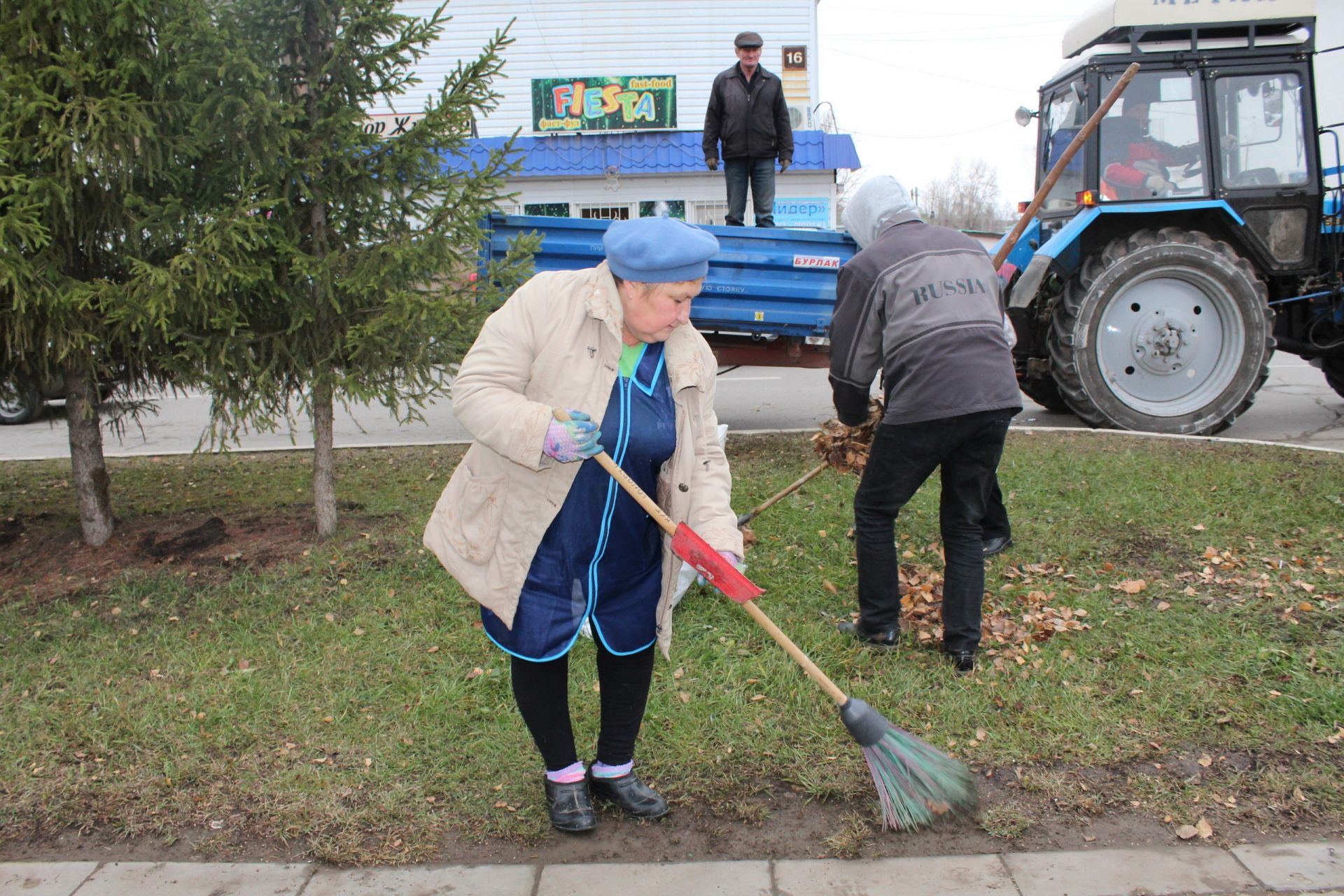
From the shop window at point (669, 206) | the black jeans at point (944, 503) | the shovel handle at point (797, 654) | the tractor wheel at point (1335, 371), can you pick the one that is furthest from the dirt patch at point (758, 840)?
the shop window at point (669, 206)

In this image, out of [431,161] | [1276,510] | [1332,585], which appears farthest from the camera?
[1276,510]

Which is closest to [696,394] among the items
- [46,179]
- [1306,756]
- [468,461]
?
[468,461]

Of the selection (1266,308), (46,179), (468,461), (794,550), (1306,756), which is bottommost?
(1306,756)

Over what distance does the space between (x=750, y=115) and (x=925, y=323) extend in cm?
514

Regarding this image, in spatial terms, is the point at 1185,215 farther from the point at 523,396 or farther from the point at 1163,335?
the point at 523,396

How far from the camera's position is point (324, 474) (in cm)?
585

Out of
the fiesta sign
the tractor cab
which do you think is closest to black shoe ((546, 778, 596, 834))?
the tractor cab

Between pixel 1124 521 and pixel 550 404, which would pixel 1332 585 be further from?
pixel 550 404

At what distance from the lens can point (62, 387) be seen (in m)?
5.81

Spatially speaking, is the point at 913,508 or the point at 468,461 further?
the point at 913,508

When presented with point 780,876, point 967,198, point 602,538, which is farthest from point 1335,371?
point 967,198

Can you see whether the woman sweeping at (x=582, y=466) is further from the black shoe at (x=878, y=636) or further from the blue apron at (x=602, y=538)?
the black shoe at (x=878, y=636)

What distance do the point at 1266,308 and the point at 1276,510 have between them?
9.81 feet

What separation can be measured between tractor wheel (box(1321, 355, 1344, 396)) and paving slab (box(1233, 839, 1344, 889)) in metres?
8.02
